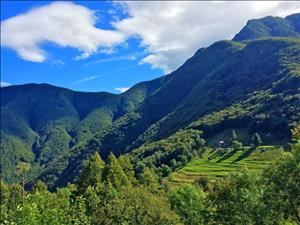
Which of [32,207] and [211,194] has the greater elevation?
[32,207]

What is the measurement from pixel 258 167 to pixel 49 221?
146796 millimetres

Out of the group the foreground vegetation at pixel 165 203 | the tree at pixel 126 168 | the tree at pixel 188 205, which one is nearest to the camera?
the foreground vegetation at pixel 165 203

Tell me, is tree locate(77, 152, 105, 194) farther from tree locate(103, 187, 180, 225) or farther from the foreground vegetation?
tree locate(103, 187, 180, 225)

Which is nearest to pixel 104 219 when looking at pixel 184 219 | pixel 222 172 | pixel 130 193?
pixel 130 193

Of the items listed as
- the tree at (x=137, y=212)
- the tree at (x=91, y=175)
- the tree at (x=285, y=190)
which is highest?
the tree at (x=91, y=175)

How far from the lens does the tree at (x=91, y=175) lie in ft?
298

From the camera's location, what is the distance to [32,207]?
54.2 metres

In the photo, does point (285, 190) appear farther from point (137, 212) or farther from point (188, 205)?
point (188, 205)

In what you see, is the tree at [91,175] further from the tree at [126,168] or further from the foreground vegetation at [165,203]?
the tree at [126,168]

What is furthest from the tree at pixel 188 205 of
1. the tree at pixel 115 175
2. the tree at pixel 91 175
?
the tree at pixel 91 175

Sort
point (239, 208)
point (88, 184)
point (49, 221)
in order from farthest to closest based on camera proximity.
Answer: point (88, 184) < point (239, 208) < point (49, 221)

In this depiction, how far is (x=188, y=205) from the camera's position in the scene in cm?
9512

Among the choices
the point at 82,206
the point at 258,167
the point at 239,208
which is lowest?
the point at 258,167

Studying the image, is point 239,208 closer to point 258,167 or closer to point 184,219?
point 184,219
